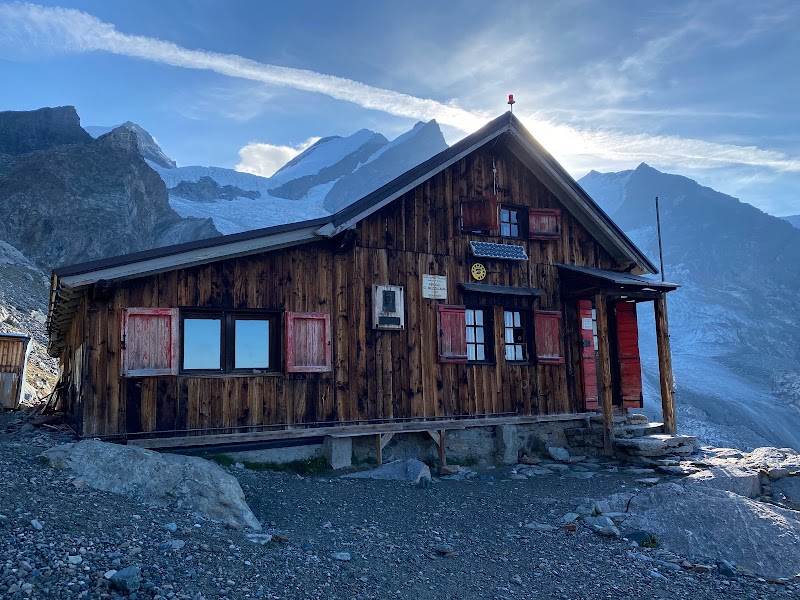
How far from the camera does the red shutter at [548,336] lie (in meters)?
13.7

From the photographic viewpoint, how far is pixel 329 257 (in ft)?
38.4

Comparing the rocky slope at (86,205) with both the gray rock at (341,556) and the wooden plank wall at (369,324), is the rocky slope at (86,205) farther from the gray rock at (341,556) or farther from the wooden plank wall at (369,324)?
the gray rock at (341,556)

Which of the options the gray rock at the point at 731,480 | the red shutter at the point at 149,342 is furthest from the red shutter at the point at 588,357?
the red shutter at the point at 149,342

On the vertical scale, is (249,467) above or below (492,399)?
below

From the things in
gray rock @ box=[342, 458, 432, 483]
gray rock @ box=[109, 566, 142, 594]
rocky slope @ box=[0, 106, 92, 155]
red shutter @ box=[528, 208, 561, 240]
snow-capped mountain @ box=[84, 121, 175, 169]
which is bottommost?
gray rock @ box=[342, 458, 432, 483]

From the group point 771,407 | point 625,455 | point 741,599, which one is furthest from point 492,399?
point 771,407

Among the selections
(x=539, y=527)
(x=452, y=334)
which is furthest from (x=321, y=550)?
(x=452, y=334)

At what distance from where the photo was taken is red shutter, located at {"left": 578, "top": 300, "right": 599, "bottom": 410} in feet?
46.6

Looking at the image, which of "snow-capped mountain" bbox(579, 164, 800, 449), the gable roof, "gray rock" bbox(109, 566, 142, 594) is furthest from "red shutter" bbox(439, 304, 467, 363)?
"snow-capped mountain" bbox(579, 164, 800, 449)

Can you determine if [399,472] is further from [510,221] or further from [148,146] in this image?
[148,146]

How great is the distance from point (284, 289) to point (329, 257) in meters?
1.15

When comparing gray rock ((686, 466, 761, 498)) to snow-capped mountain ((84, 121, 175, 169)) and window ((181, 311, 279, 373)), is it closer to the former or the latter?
window ((181, 311, 279, 373))

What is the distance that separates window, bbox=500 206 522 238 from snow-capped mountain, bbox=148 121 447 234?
190 ft

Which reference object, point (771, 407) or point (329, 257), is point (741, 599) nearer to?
point (329, 257)
